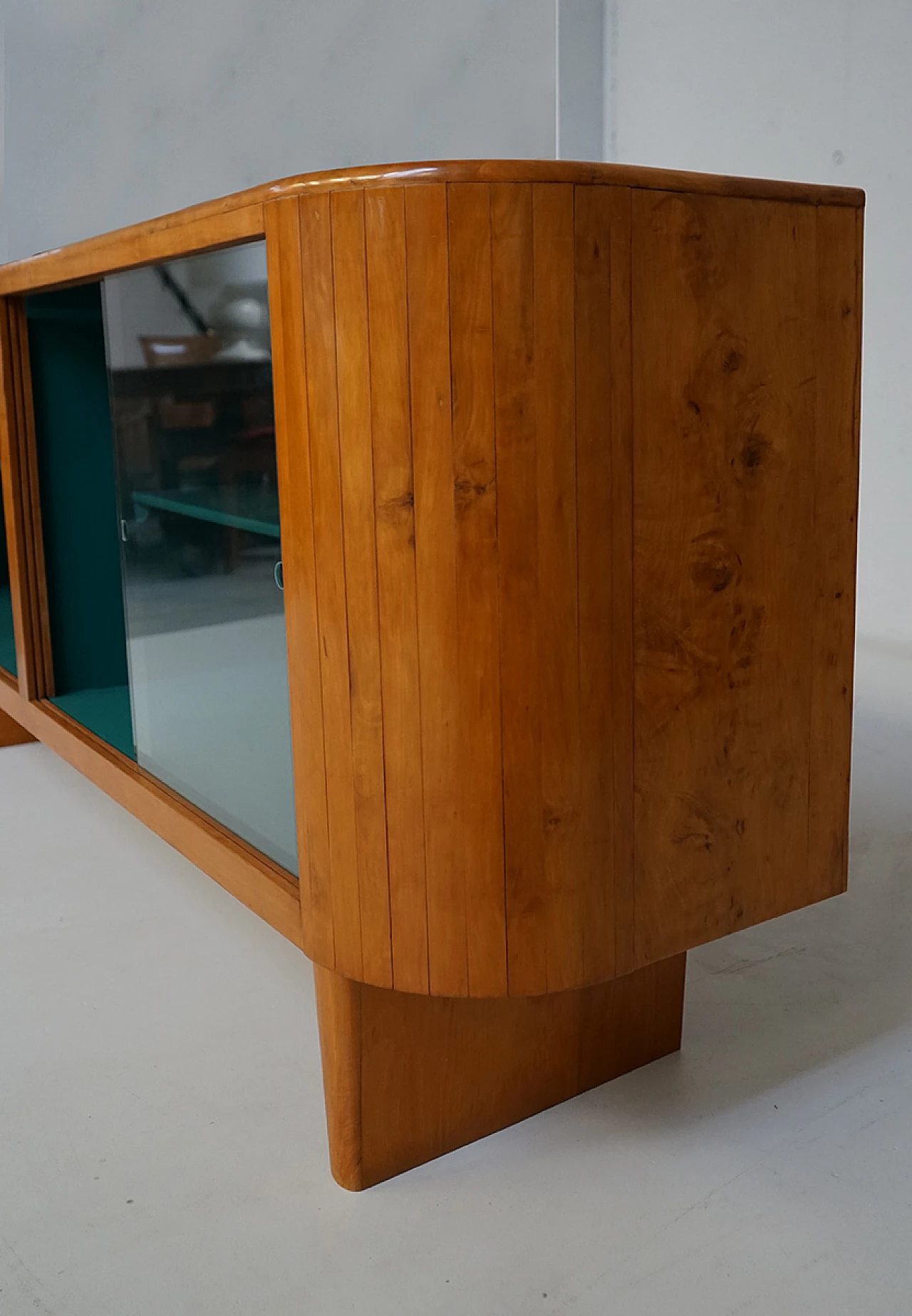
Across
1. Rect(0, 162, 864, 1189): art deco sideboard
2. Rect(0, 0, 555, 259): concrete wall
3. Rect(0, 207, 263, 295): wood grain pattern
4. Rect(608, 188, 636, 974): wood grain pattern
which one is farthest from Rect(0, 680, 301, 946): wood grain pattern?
Rect(0, 0, 555, 259): concrete wall

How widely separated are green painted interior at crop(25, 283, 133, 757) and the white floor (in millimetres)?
678

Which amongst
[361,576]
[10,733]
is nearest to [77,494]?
[10,733]

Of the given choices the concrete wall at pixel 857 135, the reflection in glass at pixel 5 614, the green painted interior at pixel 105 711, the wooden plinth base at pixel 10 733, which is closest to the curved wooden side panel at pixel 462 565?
the green painted interior at pixel 105 711

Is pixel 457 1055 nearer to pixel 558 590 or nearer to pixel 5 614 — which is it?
pixel 558 590

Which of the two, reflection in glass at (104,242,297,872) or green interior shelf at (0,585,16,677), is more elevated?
reflection in glass at (104,242,297,872)

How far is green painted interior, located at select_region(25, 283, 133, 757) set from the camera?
9.34ft

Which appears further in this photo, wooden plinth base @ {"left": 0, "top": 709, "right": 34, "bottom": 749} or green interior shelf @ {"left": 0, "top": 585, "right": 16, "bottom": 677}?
wooden plinth base @ {"left": 0, "top": 709, "right": 34, "bottom": 749}

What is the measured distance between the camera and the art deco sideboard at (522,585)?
138 centimetres

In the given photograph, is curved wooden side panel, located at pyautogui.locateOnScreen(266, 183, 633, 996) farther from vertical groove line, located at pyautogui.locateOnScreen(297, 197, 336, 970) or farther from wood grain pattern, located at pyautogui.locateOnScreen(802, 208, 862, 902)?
wood grain pattern, located at pyautogui.locateOnScreen(802, 208, 862, 902)

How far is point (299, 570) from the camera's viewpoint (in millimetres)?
1541

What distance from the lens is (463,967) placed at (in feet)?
4.94

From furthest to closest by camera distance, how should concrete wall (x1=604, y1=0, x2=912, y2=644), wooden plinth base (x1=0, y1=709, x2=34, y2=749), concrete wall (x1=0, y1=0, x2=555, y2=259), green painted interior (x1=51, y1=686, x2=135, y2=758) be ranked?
1. concrete wall (x1=0, y1=0, x2=555, y2=259)
2. concrete wall (x1=604, y1=0, x2=912, y2=644)
3. wooden plinth base (x1=0, y1=709, x2=34, y2=749)
4. green painted interior (x1=51, y1=686, x2=135, y2=758)

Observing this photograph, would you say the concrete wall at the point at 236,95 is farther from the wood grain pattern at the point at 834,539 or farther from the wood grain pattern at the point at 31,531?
the wood grain pattern at the point at 834,539

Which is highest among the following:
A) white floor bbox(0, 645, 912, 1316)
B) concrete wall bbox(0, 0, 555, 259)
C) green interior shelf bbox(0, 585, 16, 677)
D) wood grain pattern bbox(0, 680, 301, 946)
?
concrete wall bbox(0, 0, 555, 259)
